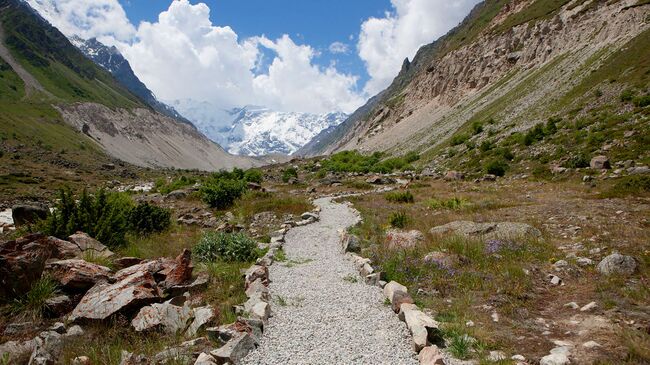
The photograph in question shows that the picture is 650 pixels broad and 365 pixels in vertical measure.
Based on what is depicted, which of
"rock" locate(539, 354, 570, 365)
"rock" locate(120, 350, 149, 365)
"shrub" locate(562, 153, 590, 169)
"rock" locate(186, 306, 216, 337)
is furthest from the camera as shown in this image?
"shrub" locate(562, 153, 590, 169)

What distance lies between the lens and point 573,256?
1108cm

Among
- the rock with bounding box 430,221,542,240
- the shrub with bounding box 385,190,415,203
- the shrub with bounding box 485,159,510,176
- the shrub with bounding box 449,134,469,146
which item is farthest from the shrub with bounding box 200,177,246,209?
the shrub with bounding box 449,134,469,146

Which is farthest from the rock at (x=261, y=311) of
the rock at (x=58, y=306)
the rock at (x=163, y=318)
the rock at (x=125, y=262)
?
the rock at (x=125, y=262)

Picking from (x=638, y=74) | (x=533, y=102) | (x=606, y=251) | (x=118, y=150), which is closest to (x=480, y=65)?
(x=533, y=102)

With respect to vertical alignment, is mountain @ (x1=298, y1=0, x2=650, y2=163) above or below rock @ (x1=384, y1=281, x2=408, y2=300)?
above

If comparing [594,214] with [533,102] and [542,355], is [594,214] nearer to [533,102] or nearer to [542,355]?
[542,355]

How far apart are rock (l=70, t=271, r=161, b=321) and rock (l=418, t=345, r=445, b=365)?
20.1 feet

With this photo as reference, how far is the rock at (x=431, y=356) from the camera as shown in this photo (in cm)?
642

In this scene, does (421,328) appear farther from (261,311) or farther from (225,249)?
(225,249)

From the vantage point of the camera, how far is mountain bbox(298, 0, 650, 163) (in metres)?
46.6

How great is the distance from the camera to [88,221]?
14336 mm

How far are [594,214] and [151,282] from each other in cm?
1613

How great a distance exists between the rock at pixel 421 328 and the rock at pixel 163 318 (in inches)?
184

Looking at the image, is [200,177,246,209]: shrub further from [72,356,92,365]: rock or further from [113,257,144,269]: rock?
[72,356,92,365]: rock
